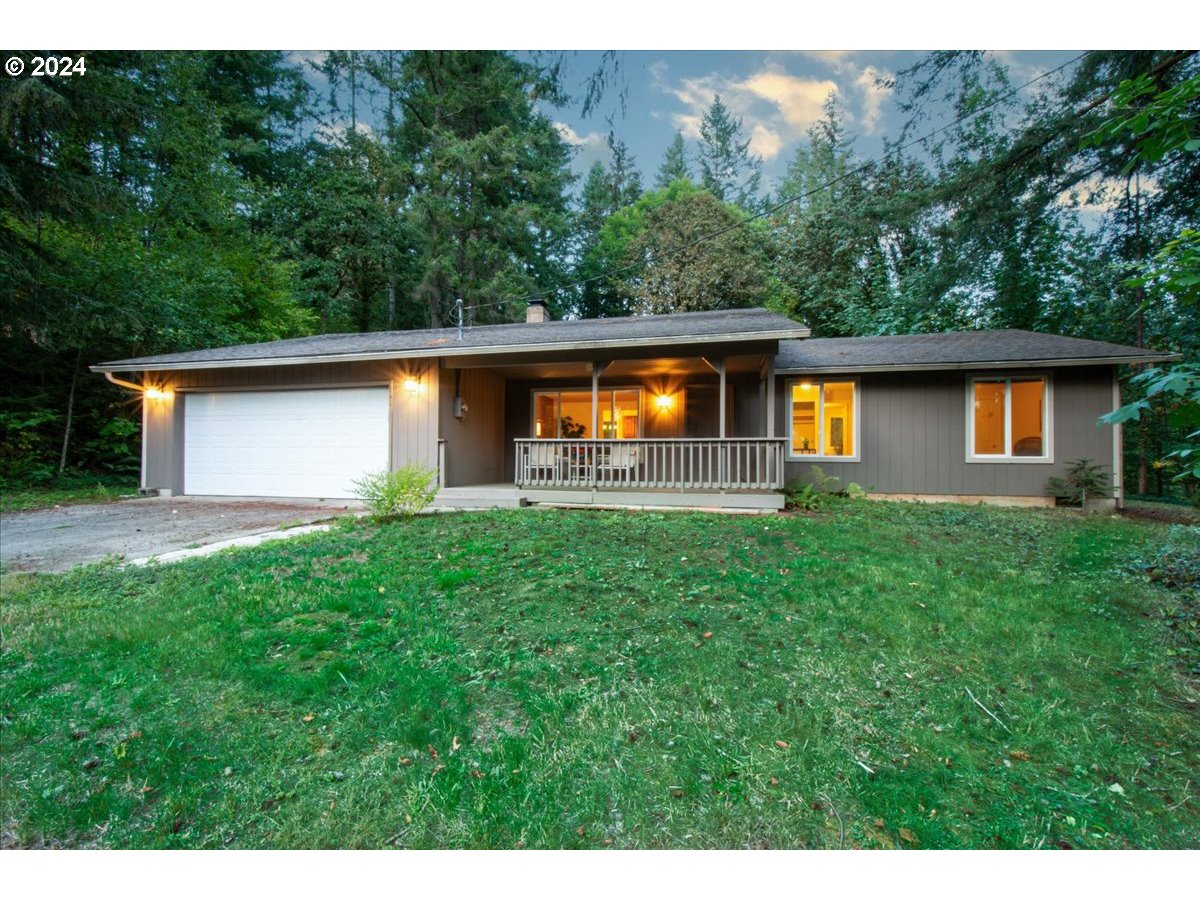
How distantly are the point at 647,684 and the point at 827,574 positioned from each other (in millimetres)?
2320

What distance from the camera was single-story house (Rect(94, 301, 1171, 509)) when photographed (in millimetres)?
7911

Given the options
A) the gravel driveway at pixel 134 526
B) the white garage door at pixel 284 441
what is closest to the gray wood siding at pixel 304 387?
the white garage door at pixel 284 441

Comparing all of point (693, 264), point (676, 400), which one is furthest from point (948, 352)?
point (693, 264)

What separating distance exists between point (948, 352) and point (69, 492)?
51.7 feet

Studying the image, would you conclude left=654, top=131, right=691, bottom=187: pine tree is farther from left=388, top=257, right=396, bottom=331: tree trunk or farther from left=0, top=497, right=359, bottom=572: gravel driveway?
left=0, top=497, right=359, bottom=572: gravel driveway

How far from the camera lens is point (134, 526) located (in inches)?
263

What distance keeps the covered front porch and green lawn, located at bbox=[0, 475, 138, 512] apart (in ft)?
19.7

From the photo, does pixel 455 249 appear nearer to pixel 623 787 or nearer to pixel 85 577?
pixel 85 577

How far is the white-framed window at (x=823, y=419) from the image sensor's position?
9.08 m

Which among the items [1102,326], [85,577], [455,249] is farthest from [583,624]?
[455,249]

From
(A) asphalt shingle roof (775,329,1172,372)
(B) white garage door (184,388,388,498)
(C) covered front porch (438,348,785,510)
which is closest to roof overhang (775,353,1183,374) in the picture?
(A) asphalt shingle roof (775,329,1172,372)

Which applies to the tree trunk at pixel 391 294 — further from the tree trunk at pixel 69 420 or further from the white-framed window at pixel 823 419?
the white-framed window at pixel 823 419

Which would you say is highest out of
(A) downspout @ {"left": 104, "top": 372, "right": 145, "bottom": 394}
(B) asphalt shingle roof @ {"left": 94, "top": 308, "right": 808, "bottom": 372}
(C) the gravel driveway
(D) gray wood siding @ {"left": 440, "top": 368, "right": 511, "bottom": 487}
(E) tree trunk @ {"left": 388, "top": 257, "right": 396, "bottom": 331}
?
(E) tree trunk @ {"left": 388, "top": 257, "right": 396, "bottom": 331}

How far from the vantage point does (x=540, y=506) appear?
8.07 m
